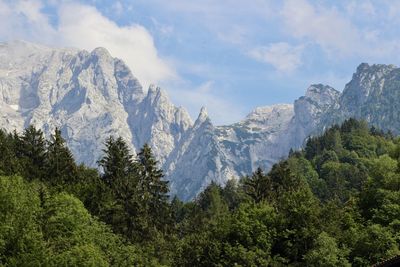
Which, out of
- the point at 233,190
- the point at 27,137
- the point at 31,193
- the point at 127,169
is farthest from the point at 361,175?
the point at 31,193

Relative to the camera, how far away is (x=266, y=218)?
86.2 m

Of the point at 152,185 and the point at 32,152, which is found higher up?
the point at 32,152

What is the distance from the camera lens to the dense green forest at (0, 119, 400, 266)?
65625 millimetres

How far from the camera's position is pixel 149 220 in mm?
99688

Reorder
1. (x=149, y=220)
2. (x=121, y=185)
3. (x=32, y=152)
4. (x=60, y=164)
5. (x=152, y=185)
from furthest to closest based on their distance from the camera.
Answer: (x=32, y=152) < (x=152, y=185) < (x=60, y=164) < (x=149, y=220) < (x=121, y=185)

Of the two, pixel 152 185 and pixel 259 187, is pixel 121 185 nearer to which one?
pixel 152 185

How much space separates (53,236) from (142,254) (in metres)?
19.4

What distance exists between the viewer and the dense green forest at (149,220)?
215 feet

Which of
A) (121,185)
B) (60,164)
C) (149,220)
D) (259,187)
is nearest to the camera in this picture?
(121,185)

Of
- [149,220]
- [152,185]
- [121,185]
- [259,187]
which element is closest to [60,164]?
[121,185]

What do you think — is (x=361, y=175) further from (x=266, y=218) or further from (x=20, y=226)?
(x=20, y=226)

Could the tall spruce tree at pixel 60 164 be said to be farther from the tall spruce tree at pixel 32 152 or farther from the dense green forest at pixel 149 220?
the tall spruce tree at pixel 32 152

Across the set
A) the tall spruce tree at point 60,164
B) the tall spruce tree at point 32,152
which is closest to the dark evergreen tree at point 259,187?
the tall spruce tree at point 60,164

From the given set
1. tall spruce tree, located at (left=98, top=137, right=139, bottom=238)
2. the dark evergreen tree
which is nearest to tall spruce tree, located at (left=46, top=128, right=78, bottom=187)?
tall spruce tree, located at (left=98, top=137, right=139, bottom=238)
